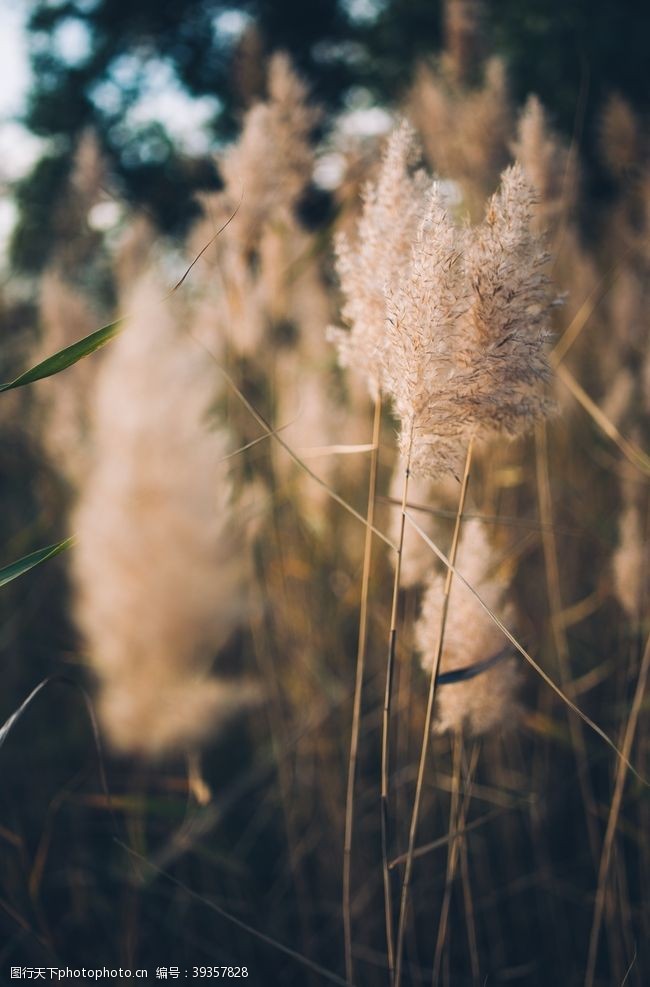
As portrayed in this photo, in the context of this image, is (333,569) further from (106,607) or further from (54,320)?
(54,320)

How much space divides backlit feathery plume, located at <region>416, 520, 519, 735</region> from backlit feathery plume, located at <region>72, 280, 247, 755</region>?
23.9 inches

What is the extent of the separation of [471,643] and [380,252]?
19.8 inches

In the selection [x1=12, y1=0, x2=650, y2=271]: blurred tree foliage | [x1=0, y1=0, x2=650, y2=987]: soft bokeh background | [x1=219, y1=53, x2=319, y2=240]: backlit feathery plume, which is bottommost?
[x1=0, y1=0, x2=650, y2=987]: soft bokeh background

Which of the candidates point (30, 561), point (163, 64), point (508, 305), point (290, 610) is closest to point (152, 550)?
point (290, 610)

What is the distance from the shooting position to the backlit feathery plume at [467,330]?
0.67 meters

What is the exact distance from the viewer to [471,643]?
923 millimetres

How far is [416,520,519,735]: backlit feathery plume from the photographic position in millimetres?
907

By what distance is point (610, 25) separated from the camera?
4.04m

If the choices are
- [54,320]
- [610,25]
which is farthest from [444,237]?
[610,25]

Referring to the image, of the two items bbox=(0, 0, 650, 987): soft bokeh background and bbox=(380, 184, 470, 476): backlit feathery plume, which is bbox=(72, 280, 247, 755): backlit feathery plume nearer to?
bbox=(0, 0, 650, 987): soft bokeh background

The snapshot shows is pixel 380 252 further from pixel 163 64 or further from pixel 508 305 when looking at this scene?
pixel 163 64

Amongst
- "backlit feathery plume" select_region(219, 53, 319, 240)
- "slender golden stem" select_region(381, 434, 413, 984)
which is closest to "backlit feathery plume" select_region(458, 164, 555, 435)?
"slender golden stem" select_region(381, 434, 413, 984)

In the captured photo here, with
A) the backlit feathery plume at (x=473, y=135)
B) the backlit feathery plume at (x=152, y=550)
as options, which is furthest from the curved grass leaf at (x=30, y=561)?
the backlit feathery plume at (x=473, y=135)

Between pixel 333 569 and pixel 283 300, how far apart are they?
724 millimetres
